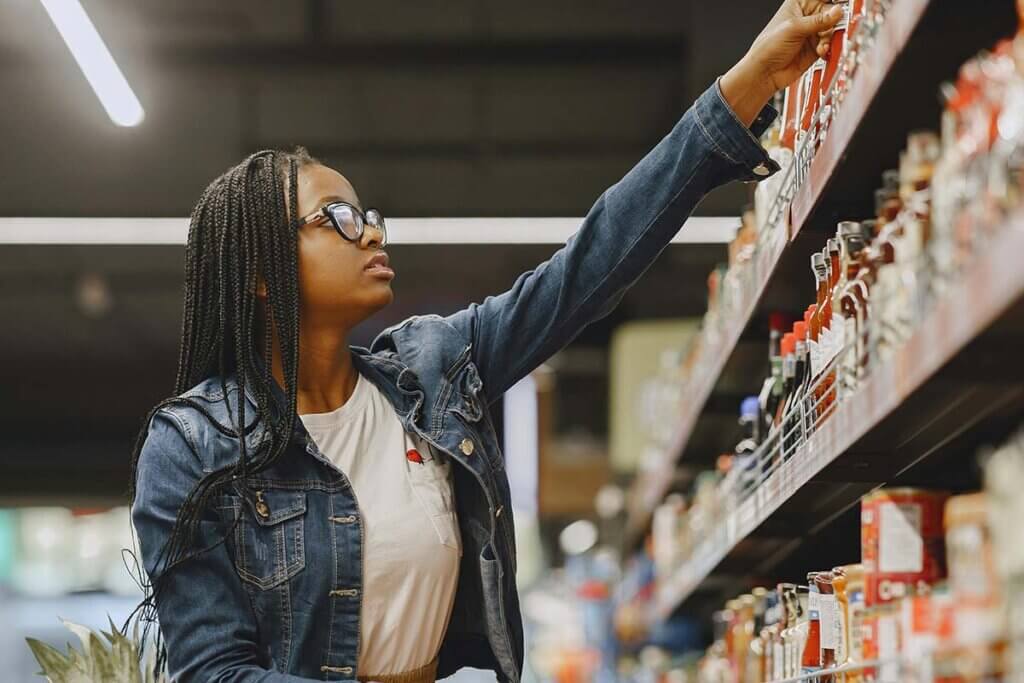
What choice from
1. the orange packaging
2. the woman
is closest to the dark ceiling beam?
the woman

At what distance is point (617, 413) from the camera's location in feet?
28.0

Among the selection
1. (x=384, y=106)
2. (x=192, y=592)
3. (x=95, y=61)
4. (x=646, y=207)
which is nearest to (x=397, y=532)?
(x=192, y=592)

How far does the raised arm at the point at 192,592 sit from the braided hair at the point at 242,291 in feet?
0.29

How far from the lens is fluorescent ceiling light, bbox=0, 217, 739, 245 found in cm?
711

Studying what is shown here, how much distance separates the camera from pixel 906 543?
169 centimetres

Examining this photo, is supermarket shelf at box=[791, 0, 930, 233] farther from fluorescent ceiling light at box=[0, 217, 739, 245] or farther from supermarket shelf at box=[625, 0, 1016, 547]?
fluorescent ceiling light at box=[0, 217, 739, 245]

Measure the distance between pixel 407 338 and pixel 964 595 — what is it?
1.30 m

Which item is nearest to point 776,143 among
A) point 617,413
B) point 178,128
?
point 178,128

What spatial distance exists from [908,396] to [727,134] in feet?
2.48

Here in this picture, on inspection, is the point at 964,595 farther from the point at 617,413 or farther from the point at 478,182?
the point at 617,413

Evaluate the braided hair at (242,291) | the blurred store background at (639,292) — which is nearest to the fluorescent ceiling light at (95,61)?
the blurred store background at (639,292)

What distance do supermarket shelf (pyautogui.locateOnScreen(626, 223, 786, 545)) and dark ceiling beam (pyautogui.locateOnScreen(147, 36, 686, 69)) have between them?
151cm

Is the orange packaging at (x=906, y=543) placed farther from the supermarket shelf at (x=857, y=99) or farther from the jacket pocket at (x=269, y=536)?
the jacket pocket at (x=269, y=536)

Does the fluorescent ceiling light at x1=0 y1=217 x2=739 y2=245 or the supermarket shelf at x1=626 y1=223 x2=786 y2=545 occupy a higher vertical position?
the fluorescent ceiling light at x1=0 y1=217 x2=739 y2=245
